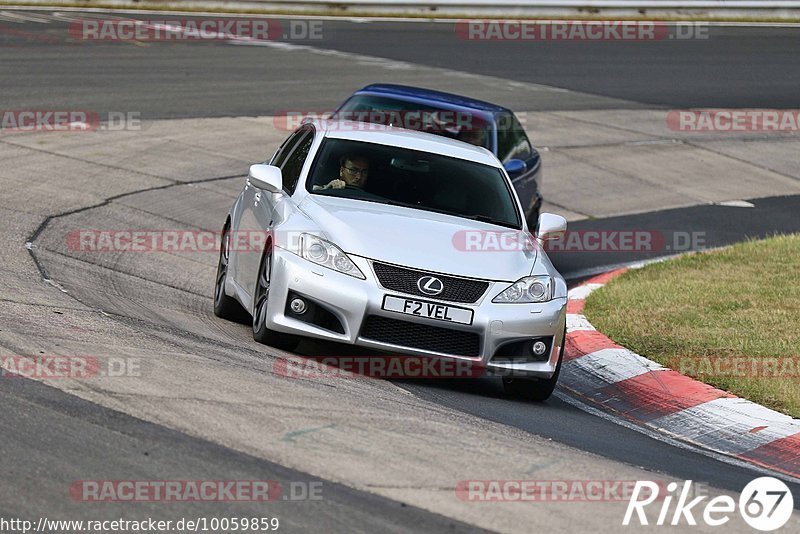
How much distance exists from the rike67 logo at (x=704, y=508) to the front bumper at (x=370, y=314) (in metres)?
1.98

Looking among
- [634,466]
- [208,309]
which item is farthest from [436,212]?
[634,466]

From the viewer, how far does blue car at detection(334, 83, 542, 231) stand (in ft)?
43.4

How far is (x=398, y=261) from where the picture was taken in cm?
818

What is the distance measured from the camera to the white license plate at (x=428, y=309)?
8055 millimetres

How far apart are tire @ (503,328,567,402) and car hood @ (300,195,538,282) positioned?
659mm

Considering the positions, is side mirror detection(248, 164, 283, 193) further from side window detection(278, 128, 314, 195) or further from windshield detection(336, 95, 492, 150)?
windshield detection(336, 95, 492, 150)

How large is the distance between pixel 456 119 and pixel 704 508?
307 inches

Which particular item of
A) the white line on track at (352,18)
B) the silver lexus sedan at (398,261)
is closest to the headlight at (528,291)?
the silver lexus sedan at (398,261)
